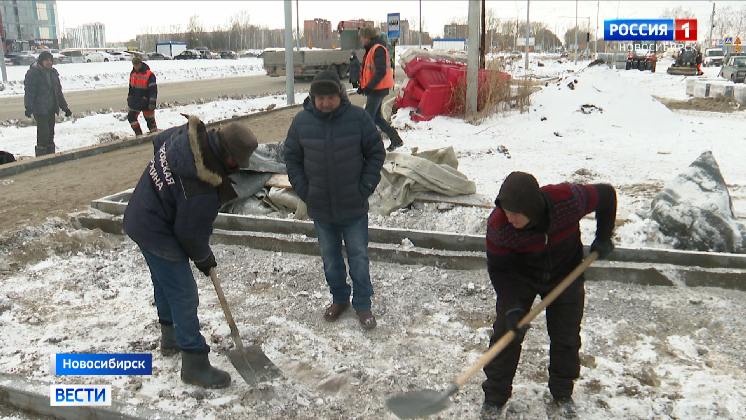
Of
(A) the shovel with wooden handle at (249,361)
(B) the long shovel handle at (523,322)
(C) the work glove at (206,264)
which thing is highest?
(C) the work glove at (206,264)

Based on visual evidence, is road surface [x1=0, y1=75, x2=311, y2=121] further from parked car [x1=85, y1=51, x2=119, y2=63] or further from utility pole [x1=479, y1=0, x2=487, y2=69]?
parked car [x1=85, y1=51, x2=119, y2=63]

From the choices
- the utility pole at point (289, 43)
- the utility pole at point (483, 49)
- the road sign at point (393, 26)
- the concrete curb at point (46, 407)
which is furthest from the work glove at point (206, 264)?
the road sign at point (393, 26)

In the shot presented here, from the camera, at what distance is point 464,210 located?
545 cm

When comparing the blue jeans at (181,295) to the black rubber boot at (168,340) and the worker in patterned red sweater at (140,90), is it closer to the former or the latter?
the black rubber boot at (168,340)

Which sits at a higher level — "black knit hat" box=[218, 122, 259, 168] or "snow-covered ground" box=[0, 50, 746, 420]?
"black knit hat" box=[218, 122, 259, 168]

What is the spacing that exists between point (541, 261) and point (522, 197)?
1.34 feet

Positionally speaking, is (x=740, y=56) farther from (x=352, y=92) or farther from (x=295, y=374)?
(x=295, y=374)

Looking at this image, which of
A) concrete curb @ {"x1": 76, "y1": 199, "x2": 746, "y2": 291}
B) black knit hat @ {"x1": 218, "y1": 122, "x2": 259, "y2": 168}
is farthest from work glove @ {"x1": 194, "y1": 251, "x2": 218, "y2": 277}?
concrete curb @ {"x1": 76, "y1": 199, "x2": 746, "y2": 291}

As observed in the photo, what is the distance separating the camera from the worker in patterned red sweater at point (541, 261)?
2.50 m

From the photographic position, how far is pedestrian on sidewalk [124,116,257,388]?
9.15 ft

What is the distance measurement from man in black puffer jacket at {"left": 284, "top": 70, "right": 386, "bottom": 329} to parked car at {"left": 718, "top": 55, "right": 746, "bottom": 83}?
938 inches

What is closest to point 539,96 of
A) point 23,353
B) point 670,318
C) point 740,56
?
point 670,318

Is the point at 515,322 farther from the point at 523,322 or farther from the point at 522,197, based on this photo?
the point at 522,197

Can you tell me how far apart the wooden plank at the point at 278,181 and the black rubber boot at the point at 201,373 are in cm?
278
